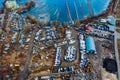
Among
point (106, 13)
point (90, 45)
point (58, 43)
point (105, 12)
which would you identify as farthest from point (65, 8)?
point (90, 45)

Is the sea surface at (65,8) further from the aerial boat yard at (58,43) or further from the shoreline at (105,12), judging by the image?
the shoreline at (105,12)

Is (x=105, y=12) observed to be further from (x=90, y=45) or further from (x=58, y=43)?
(x=58, y=43)

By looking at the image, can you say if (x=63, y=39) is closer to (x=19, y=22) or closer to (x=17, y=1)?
(x=19, y=22)

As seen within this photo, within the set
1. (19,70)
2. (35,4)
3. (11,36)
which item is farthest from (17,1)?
(19,70)

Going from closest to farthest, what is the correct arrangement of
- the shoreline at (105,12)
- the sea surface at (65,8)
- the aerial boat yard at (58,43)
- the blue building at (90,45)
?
1. the aerial boat yard at (58,43)
2. the blue building at (90,45)
3. the shoreline at (105,12)
4. the sea surface at (65,8)

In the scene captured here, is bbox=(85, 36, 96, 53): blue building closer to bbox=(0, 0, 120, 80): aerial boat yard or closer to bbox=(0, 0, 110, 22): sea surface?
bbox=(0, 0, 120, 80): aerial boat yard

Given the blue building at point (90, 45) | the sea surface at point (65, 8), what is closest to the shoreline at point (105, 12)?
the sea surface at point (65, 8)
